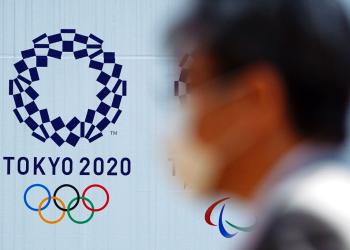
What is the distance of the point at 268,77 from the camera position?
63cm

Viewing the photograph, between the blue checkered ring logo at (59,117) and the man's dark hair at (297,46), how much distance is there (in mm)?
2002

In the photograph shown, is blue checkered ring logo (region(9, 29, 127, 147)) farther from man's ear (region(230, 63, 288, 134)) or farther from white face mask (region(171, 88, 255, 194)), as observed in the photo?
man's ear (region(230, 63, 288, 134))

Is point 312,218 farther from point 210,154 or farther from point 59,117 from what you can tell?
point 59,117

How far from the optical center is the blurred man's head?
637 millimetres

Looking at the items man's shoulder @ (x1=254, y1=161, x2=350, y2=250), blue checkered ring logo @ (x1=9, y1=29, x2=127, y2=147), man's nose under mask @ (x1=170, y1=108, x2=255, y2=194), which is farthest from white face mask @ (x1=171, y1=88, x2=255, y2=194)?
blue checkered ring logo @ (x1=9, y1=29, x2=127, y2=147)

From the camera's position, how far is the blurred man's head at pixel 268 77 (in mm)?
637

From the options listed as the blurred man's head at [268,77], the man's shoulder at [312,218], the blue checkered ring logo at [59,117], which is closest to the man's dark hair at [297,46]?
the blurred man's head at [268,77]

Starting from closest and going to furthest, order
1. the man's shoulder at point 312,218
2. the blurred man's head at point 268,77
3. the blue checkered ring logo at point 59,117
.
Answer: the man's shoulder at point 312,218, the blurred man's head at point 268,77, the blue checkered ring logo at point 59,117

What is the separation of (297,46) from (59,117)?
217cm

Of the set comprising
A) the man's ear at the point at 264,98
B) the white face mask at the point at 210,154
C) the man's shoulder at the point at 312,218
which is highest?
the man's ear at the point at 264,98

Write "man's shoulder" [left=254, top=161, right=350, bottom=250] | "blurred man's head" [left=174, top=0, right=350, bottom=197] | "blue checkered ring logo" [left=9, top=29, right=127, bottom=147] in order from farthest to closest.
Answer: "blue checkered ring logo" [left=9, top=29, right=127, bottom=147] < "blurred man's head" [left=174, top=0, right=350, bottom=197] < "man's shoulder" [left=254, top=161, right=350, bottom=250]

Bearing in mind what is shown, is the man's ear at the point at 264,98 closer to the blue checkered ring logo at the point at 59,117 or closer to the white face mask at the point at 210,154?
the white face mask at the point at 210,154

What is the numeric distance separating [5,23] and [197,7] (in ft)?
7.41

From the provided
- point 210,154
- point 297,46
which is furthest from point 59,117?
point 297,46
